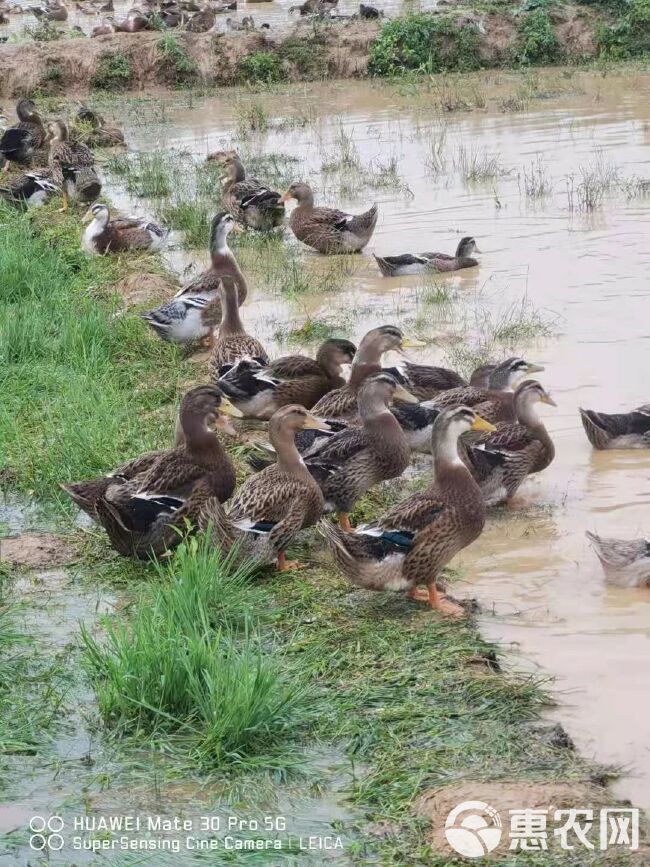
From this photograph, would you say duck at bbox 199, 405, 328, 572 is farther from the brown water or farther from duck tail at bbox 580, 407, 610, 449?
duck tail at bbox 580, 407, 610, 449

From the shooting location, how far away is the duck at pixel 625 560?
239 inches

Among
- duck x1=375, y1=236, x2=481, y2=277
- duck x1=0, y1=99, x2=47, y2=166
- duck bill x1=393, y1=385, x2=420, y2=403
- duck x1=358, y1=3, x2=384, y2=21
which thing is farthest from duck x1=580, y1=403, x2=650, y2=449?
duck x1=358, y1=3, x2=384, y2=21

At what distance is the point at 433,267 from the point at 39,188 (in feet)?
18.8

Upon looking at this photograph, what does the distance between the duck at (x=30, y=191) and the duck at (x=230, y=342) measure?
6.45 m

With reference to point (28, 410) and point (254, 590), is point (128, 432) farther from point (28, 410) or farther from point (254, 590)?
point (254, 590)

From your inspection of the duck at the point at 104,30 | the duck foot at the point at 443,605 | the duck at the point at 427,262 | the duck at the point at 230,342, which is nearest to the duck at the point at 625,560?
the duck foot at the point at 443,605

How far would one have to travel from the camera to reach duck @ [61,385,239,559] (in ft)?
20.6

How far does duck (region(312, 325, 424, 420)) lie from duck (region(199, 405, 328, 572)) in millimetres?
1325

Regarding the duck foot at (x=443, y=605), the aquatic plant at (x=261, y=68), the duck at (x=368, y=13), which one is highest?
the duck at (x=368, y=13)

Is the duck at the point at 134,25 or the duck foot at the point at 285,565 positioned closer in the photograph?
the duck foot at the point at 285,565

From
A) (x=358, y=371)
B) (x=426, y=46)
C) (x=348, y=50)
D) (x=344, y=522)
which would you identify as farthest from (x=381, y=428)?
(x=348, y=50)

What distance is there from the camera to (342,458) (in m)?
6.97

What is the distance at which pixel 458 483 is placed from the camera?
245 inches

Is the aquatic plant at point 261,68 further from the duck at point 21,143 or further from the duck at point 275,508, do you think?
the duck at point 275,508
